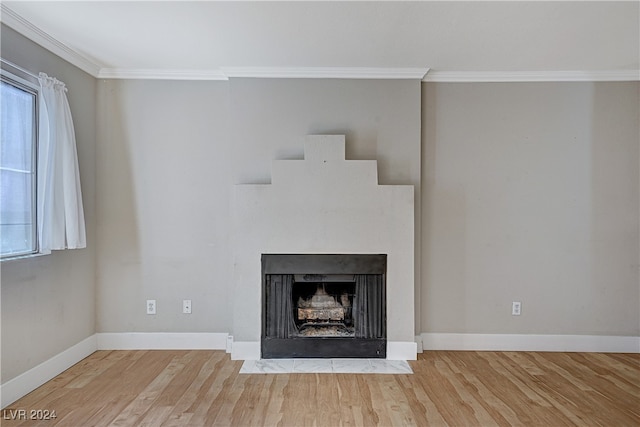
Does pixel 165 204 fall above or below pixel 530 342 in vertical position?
above

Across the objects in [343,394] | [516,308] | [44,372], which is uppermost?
[516,308]

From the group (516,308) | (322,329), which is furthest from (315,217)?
(516,308)

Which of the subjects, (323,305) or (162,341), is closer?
(323,305)

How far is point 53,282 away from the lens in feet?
10.1

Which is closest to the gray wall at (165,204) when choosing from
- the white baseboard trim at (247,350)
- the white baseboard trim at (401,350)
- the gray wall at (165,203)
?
the gray wall at (165,203)

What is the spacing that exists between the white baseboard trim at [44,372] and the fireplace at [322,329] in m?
1.51

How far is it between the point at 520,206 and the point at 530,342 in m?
1.23

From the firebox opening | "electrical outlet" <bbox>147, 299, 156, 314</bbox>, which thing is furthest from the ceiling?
"electrical outlet" <bbox>147, 299, 156, 314</bbox>

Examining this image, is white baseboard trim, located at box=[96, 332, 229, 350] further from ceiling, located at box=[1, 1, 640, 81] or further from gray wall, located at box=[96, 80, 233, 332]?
ceiling, located at box=[1, 1, 640, 81]

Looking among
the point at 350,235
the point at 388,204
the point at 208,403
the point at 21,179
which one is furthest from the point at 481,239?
the point at 21,179

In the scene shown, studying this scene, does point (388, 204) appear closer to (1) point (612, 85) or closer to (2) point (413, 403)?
(2) point (413, 403)

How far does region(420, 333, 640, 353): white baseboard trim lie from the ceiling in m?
2.34

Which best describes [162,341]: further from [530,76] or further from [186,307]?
[530,76]

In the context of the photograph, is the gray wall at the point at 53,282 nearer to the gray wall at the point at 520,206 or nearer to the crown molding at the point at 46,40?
the crown molding at the point at 46,40
